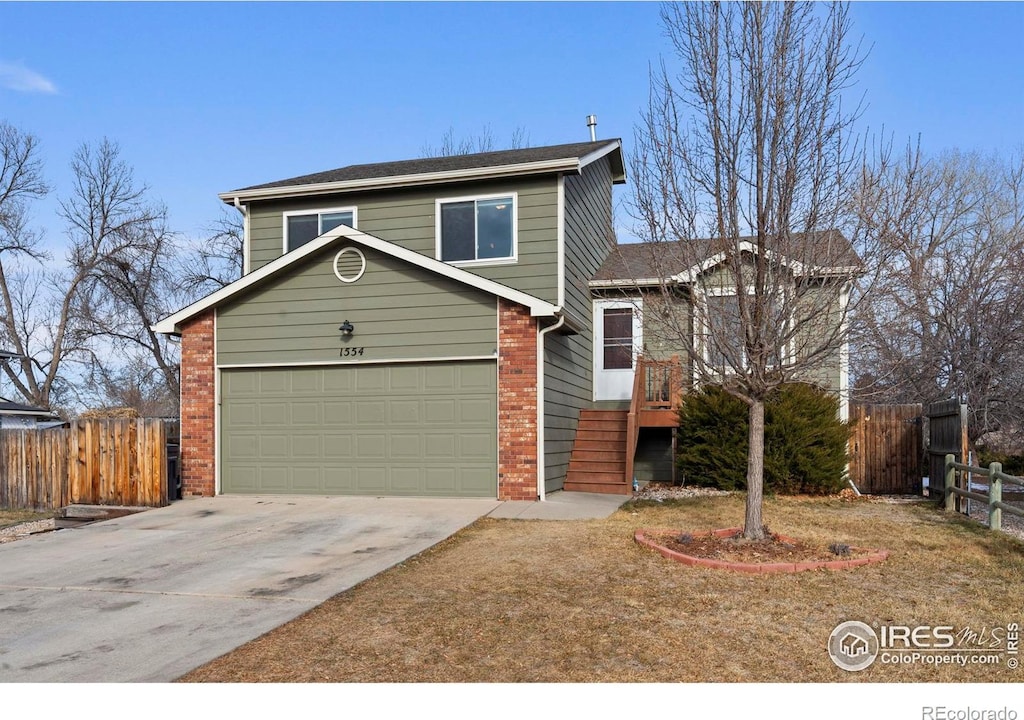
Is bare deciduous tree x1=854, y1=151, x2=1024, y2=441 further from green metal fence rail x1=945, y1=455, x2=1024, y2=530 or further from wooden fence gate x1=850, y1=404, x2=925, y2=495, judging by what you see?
green metal fence rail x1=945, y1=455, x2=1024, y2=530

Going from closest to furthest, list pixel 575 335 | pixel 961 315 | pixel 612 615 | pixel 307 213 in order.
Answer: pixel 612 615, pixel 575 335, pixel 307 213, pixel 961 315

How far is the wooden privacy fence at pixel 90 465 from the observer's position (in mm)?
11766

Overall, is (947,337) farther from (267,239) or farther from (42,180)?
(42,180)

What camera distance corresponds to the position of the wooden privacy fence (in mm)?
11766

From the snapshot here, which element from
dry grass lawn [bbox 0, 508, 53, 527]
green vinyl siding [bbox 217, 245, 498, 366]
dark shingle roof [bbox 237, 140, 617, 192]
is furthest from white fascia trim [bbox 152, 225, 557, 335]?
dry grass lawn [bbox 0, 508, 53, 527]

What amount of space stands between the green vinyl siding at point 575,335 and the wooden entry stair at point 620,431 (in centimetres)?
26

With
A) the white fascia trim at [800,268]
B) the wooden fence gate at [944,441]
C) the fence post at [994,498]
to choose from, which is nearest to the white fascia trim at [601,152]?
the white fascia trim at [800,268]

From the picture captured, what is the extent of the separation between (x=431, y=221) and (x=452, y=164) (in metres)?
1.39

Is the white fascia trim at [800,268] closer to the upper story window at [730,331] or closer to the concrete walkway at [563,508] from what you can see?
the upper story window at [730,331]

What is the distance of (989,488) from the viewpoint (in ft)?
33.7

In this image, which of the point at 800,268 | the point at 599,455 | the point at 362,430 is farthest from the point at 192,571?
the point at 599,455

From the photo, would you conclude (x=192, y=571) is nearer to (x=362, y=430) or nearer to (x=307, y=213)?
(x=362, y=430)

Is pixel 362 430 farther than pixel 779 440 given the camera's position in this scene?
No

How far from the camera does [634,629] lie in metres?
5.24
